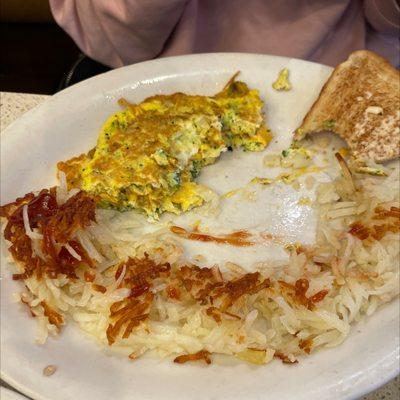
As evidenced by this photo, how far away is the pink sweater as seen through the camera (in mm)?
2127

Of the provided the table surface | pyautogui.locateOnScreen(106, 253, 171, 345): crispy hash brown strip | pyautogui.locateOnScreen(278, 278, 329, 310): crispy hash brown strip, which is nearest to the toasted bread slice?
pyautogui.locateOnScreen(278, 278, 329, 310): crispy hash brown strip

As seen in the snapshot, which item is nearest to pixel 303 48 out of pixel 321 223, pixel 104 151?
pixel 321 223

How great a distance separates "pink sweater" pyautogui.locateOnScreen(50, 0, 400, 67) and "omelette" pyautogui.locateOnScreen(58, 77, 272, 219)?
1.11 feet

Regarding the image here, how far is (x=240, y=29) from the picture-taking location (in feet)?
7.39

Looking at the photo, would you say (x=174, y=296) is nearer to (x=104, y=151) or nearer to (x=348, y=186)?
(x=104, y=151)

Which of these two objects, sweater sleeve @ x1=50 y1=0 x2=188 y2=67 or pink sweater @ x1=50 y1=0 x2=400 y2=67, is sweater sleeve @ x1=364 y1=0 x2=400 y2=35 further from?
sweater sleeve @ x1=50 y1=0 x2=188 y2=67

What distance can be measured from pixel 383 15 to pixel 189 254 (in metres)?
1.30

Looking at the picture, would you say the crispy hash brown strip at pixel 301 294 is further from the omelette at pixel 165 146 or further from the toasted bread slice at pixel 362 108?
the toasted bread slice at pixel 362 108

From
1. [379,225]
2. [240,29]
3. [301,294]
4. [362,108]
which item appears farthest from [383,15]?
[301,294]

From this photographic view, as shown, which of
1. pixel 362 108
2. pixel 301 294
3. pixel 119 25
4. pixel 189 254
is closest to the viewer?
pixel 301 294

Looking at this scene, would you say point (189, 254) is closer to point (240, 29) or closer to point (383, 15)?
point (240, 29)

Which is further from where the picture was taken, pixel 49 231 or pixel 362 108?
pixel 362 108

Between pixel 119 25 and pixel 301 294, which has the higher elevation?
pixel 119 25

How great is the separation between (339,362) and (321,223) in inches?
20.9
